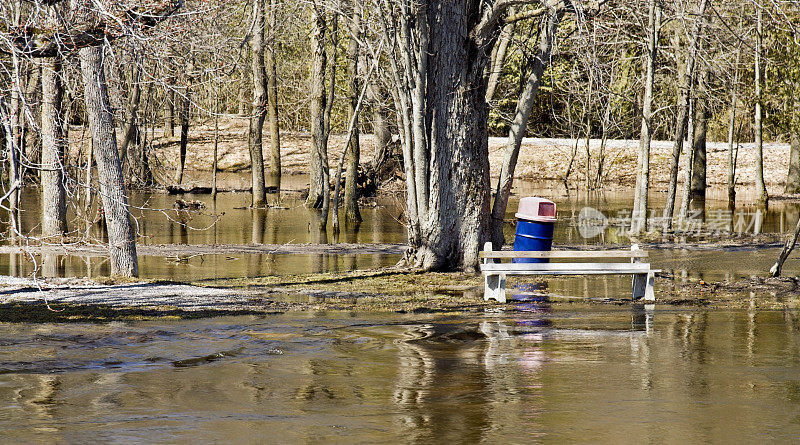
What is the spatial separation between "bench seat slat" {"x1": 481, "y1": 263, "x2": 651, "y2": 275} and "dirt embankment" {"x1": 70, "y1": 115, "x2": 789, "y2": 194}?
2588 cm

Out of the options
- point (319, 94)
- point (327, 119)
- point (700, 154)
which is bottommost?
point (700, 154)

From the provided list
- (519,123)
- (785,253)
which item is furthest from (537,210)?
(785,253)

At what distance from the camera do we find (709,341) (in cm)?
938

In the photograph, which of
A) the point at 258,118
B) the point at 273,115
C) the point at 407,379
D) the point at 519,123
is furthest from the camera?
the point at 273,115

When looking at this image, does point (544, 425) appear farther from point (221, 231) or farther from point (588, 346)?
point (221, 231)

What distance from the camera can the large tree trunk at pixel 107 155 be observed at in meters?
13.3

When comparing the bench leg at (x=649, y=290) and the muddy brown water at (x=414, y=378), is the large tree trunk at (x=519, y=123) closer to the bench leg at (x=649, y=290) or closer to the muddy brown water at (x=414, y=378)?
the bench leg at (x=649, y=290)

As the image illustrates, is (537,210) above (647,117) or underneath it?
underneath

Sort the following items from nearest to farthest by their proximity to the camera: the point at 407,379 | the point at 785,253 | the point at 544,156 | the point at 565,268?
the point at 407,379
the point at 565,268
the point at 785,253
the point at 544,156

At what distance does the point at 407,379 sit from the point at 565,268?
490cm

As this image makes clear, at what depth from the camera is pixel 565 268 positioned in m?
12.2

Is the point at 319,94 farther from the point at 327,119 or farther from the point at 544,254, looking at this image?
the point at 544,254

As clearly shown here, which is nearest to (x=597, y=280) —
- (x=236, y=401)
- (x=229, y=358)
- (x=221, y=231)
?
(x=229, y=358)

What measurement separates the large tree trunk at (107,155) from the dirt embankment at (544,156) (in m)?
22.2
